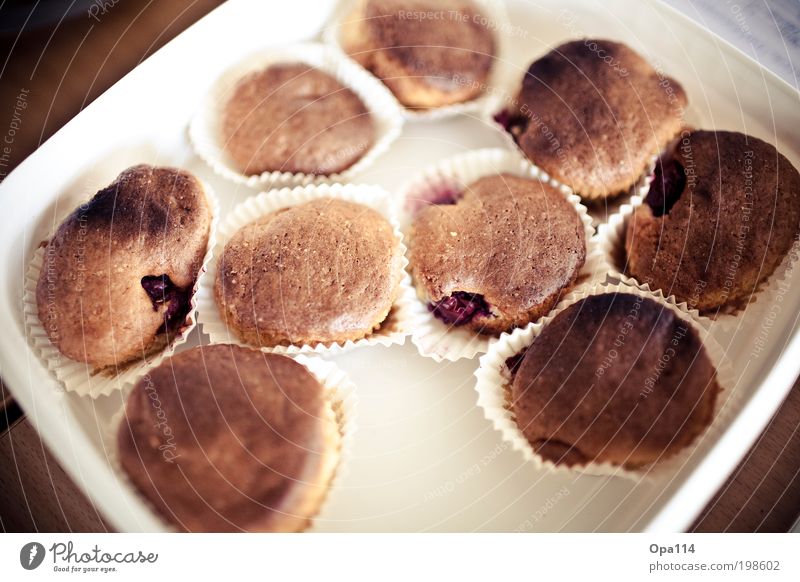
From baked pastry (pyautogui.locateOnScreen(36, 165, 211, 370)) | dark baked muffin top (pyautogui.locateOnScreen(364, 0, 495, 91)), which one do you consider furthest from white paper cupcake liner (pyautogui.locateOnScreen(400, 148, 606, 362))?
baked pastry (pyautogui.locateOnScreen(36, 165, 211, 370))

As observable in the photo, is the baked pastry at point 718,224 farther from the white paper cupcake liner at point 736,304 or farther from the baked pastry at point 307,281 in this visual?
the baked pastry at point 307,281

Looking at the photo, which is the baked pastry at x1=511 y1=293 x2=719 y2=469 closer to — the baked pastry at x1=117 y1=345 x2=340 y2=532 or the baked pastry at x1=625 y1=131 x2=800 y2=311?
the baked pastry at x1=625 y1=131 x2=800 y2=311

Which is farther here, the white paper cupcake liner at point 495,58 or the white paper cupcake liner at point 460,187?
the white paper cupcake liner at point 495,58

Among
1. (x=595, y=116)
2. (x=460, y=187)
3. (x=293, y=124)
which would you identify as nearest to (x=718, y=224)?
(x=595, y=116)

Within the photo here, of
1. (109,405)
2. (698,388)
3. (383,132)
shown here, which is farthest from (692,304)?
(109,405)

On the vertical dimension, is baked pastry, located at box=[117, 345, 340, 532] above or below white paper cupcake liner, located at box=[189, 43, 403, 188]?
below

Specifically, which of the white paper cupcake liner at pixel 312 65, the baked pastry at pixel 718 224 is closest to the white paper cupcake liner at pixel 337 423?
the white paper cupcake liner at pixel 312 65

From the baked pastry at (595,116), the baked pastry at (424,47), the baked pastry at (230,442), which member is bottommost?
the baked pastry at (230,442)
